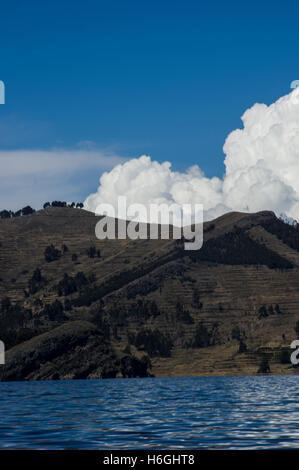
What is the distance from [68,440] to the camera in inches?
1646

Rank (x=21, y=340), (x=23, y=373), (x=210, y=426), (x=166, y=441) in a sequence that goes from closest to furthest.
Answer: (x=166, y=441)
(x=210, y=426)
(x=23, y=373)
(x=21, y=340)

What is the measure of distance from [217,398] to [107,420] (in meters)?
26.7

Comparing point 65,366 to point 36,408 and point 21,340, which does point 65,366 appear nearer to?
point 21,340

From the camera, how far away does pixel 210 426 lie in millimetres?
47938

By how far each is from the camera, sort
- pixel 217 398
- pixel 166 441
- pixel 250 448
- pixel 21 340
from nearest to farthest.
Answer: pixel 250 448 → pixel 166 441 → pixel 217 398 → pixel 21 340

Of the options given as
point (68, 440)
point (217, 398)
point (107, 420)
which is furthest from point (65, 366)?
point (68, 440)

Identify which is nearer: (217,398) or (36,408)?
(36,408)

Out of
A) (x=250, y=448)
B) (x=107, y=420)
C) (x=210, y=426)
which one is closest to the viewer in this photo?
(x=250, y=448)

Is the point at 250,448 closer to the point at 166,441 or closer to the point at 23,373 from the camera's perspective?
the point at 166,441
